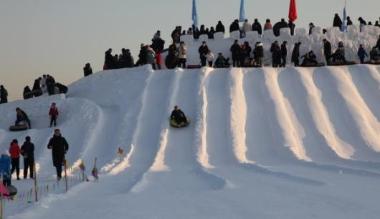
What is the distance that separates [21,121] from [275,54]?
399 inches

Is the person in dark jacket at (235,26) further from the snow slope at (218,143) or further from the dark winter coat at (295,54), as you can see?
the snow slope at (218,143)

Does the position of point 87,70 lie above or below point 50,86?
above

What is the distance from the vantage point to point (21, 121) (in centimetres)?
2402

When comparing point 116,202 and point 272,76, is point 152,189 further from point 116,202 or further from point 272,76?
point 272,76

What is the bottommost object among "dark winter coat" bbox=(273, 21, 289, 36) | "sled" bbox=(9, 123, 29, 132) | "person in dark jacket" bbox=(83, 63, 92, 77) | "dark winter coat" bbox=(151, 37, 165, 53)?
"sled" bbox=(9, 123, 29, 132)

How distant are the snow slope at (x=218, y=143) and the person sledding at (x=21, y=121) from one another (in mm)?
328

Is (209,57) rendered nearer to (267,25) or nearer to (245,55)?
(245,55)

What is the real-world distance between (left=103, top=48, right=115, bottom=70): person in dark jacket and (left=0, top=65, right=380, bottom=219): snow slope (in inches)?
44.4

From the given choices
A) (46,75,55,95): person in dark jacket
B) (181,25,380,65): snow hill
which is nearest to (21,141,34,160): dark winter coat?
(46,75,55,95): person in dark jacket

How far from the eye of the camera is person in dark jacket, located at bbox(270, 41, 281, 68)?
27230mm

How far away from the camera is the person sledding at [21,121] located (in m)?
23.7

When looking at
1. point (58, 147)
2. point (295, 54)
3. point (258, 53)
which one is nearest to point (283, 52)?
point (295, 54)

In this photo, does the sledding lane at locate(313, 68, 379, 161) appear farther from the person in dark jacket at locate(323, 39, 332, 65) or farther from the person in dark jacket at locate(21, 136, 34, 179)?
the person in dark jacket at locate(21, 136, 34, 179)

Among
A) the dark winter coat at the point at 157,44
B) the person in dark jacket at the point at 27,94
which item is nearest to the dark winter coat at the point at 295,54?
the dark winter coat at the point at 157,44
